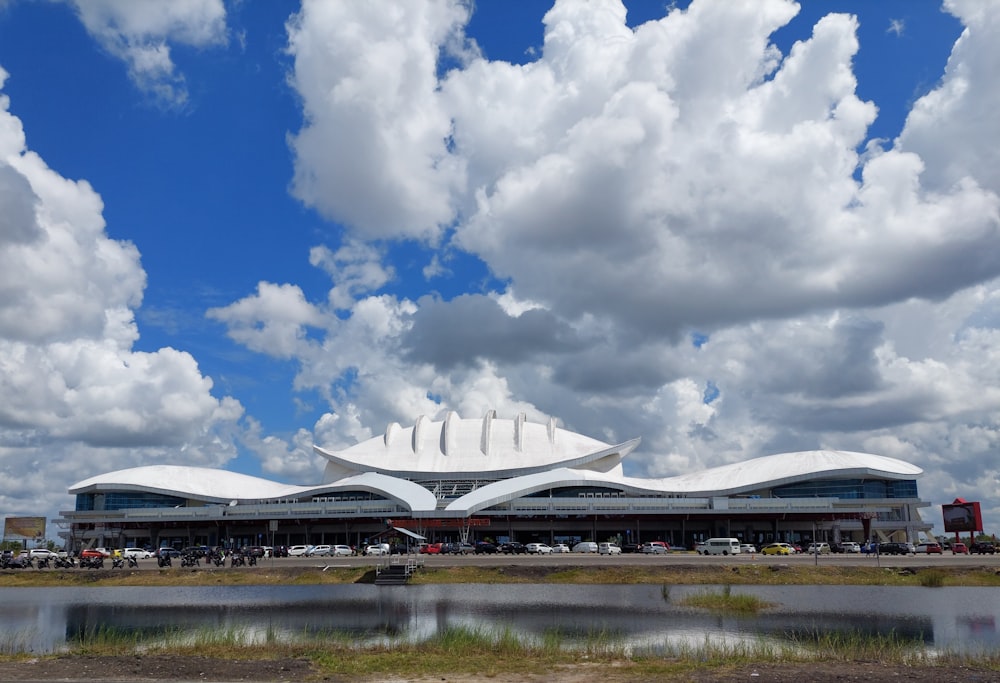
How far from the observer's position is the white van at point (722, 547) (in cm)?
6694

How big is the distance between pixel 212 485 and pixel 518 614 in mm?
91104

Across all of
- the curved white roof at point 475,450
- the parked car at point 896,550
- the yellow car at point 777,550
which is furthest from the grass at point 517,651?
the curved white roof at point 475,450

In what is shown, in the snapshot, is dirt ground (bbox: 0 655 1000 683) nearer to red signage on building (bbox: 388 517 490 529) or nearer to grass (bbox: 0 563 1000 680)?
grass (bbox: 0 563 1000 680)

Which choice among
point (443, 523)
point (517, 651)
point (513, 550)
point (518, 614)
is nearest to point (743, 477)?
point (443, 523)

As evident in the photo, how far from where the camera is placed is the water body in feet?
83.8

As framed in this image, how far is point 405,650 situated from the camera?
22.0 m

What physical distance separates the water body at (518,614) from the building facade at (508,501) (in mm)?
50412

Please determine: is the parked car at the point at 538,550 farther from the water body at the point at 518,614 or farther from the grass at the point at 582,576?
the water body at the point at 518,614

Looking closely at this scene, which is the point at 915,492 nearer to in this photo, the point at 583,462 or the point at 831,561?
the point at 583,462

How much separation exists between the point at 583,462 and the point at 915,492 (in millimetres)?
41474

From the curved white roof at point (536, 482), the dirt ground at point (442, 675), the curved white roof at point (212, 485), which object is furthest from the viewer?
the curved white roof at point (212, 485)

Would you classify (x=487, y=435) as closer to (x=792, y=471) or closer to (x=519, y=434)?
(x=519, y=434)

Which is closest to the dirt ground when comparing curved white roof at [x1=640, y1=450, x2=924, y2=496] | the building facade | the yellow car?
the yellow car

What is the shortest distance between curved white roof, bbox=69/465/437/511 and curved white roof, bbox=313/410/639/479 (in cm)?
644
